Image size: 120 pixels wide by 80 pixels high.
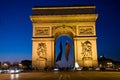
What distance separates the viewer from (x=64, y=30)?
45.9m

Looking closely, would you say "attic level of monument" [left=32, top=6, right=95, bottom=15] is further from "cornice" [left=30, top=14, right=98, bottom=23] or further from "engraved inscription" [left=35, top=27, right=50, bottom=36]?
"engraved inscription" [left=35, top=27, right=50, bottom=36]

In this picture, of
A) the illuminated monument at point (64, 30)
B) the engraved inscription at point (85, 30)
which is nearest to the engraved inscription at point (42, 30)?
the illuminated monument at point (64, 30)

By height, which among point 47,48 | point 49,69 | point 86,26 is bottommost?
point 49,69

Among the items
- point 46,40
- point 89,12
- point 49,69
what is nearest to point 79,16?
point 89,12

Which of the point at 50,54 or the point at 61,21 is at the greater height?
the point at 61,21

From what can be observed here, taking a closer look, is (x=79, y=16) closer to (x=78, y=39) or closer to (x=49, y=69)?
(x=78, y=39)

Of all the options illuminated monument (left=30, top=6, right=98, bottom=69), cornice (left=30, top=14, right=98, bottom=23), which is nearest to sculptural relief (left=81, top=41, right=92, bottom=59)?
illuminated monument (left=30, top=6, right=98, bottom=69)

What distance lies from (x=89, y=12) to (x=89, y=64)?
8.59 m

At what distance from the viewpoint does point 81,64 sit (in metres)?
43.6

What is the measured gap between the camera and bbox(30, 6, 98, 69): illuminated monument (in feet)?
144

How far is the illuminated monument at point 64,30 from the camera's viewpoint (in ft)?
144

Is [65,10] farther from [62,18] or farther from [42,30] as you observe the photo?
[42,30]

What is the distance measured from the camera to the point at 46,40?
44375mm

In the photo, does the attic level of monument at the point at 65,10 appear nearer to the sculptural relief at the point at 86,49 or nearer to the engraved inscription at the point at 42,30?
the engraved inscription at the point at 42,30
